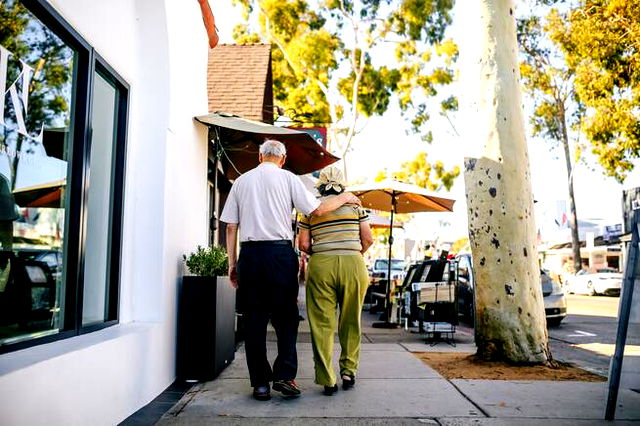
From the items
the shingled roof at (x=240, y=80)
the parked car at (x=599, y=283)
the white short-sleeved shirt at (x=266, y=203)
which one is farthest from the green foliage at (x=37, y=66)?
the parked car at (x=599, y=283)

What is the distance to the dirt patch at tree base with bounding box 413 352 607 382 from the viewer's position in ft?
19.1

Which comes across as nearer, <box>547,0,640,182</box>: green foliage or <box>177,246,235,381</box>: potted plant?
<box>177,246,235,381</box>: potted plant

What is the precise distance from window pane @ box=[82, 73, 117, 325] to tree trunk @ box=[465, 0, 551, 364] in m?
3.80

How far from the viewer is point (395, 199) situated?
11.9 meters

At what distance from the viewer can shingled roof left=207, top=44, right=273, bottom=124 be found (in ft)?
38.8

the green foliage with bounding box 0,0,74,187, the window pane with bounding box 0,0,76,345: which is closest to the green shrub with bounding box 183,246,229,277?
the window pane with bounding box 0,0,76,345

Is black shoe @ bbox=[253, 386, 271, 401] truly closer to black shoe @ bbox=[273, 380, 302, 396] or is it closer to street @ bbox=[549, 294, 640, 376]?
black shoe @ bbox=[273, 380, 302, 396]

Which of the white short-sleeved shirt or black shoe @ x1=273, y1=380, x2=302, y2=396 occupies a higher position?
the white short-sleeved shirt

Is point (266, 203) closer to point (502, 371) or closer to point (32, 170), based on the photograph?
point (32, 170)

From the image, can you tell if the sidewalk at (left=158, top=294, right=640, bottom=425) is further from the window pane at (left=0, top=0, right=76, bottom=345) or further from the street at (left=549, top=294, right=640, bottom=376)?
the window pane at (left=0, top=0, right=76, bottom=345)

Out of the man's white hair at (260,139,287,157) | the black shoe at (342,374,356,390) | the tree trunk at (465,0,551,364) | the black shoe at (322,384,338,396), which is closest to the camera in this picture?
the black shoe at (322,384,338,396)

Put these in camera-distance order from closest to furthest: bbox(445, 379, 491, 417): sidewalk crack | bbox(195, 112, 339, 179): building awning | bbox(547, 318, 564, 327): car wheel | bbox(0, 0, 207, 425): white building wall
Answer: bbox(0, 0, 207, 425): white building wall, bbox(445, 379, 491, 417): sidewalk crack, bbox(195, 112, 339, 179): building awning, bbox(547, 318, 564, 327): car wheel

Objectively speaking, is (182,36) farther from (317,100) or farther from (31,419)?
(317,100)

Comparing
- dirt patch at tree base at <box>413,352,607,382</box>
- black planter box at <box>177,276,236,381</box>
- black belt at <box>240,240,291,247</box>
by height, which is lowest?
dirt patch at tree base at <box>413,352,607,382</box>
